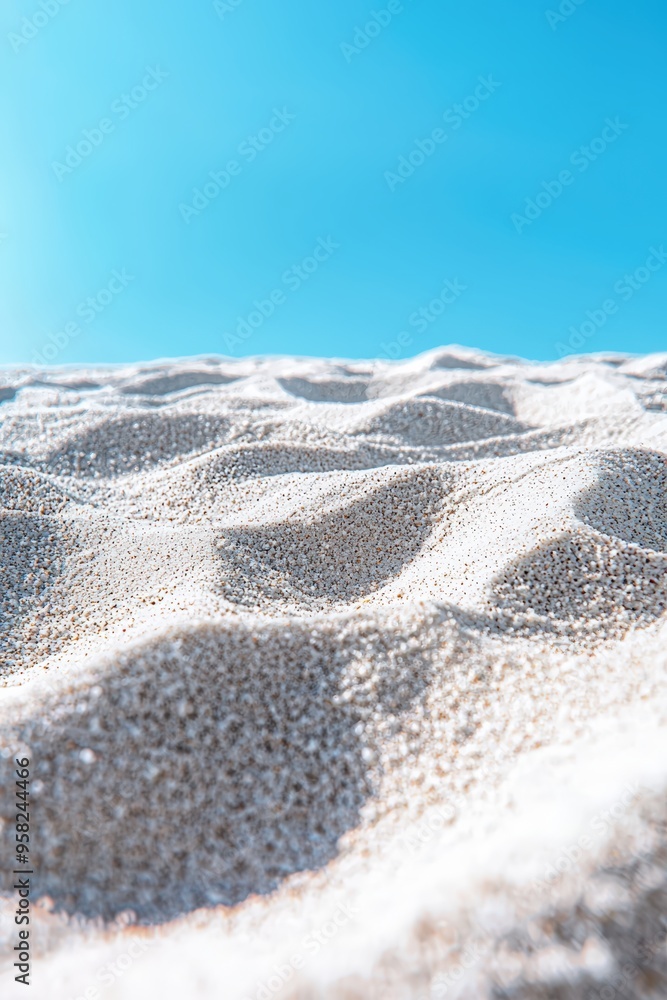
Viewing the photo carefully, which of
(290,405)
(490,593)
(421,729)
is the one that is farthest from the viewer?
(290,405)

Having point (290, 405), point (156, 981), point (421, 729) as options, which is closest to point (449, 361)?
point (290, 405)

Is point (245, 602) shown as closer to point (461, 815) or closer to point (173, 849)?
point (173, 849)

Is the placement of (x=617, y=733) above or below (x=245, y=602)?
above

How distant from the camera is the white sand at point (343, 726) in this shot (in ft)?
2.94

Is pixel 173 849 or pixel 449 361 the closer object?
pixel 173 849

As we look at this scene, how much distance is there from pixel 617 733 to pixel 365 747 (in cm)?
53

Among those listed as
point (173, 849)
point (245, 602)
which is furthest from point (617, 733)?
point (245, 602)

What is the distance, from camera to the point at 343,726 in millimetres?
1409

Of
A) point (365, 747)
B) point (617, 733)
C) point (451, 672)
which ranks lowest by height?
point (365, 747)

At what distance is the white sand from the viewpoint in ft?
2.94

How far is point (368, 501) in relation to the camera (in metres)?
2.53

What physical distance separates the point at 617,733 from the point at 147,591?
1.43 meters

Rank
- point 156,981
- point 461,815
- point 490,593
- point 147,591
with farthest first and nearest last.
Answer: point 147,591 → point 490,593 → point 461,815 → point 156,981

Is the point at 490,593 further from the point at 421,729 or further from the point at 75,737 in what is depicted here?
the point at 75,737
